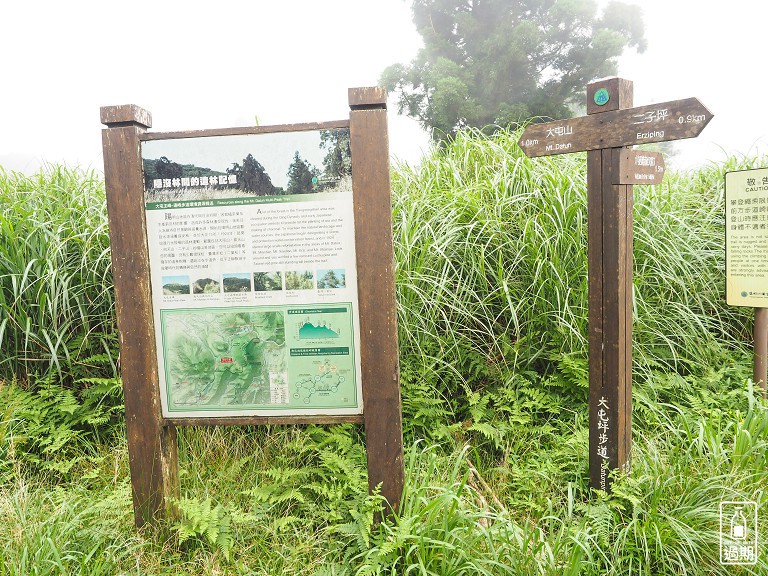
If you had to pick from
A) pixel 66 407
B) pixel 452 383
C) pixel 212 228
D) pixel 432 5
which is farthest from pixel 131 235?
pixel 432 5

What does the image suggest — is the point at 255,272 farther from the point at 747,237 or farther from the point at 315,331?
the point at 747,237

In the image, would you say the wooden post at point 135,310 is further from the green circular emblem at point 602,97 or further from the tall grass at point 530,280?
the green circular emblem at point 602,97

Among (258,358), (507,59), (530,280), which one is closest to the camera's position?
(258,358)

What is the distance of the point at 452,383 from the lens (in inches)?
135

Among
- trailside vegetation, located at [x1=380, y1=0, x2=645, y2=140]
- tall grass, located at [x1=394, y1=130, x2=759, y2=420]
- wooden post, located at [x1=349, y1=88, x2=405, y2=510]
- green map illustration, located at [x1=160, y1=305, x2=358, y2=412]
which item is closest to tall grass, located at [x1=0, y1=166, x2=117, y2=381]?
green map illustration, located at [x1=160, y1=305, x2=358, y2=412]

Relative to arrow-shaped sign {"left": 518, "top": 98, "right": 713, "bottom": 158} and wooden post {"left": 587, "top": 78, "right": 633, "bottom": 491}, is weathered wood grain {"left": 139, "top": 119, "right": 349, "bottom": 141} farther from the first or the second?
wooden post {"left": 587, "top": 78, "right": 633, "bottom": 491}

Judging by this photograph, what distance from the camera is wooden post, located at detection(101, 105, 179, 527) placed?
7.61ft

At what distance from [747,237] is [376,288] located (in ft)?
8.10

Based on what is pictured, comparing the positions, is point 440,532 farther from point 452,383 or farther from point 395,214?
point 395,214

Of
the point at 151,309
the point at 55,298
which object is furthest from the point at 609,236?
the point at 55,298

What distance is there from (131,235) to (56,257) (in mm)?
1589

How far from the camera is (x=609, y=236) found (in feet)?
8.23

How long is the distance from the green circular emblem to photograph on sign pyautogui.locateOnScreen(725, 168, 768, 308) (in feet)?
4.48

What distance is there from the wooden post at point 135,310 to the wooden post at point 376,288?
967mm
